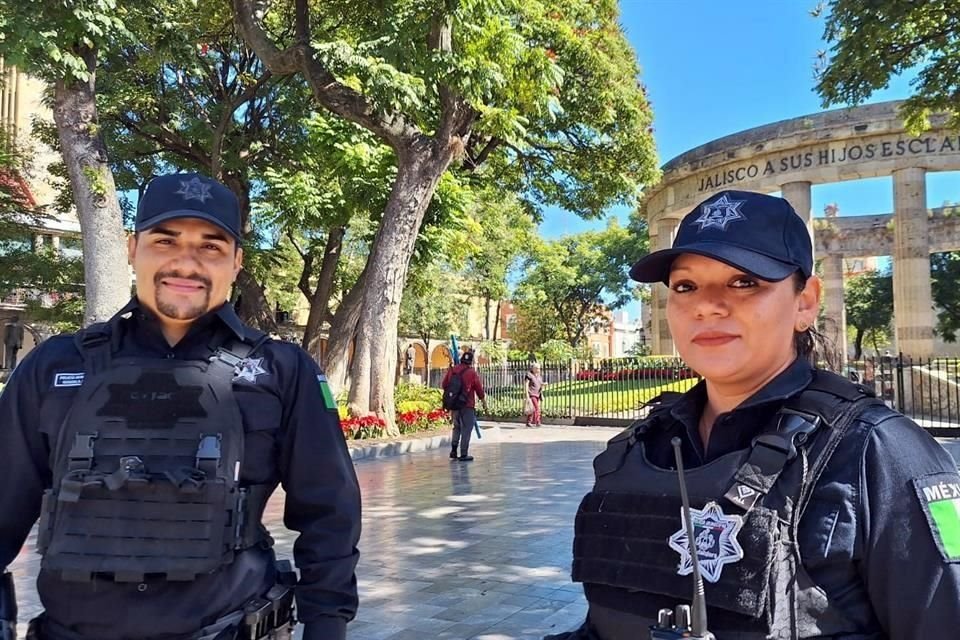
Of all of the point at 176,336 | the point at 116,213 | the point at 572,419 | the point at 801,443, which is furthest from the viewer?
the point at 572,419

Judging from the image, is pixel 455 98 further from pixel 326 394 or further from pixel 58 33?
pixel 326 394

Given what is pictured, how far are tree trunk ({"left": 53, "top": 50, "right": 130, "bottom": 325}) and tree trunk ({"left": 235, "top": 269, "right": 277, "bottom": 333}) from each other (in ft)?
22.8

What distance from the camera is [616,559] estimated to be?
4.77ft

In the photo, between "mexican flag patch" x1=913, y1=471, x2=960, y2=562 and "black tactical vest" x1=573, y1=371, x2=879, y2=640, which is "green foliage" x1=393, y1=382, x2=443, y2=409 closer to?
"black tactical vest" x1=573, y1=371, x2=879, y2=640

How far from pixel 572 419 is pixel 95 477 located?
18192 mm

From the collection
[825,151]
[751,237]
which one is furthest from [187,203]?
[825,151]

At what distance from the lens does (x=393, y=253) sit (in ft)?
40.0

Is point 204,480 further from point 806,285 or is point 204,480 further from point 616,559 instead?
point 806,285

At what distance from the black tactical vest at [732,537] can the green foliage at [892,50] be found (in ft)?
26.4

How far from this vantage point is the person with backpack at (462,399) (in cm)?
1127

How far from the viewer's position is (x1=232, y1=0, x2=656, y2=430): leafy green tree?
33.2 feet

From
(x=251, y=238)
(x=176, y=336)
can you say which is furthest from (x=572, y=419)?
(x=176, y=336)

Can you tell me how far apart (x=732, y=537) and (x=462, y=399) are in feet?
33.0

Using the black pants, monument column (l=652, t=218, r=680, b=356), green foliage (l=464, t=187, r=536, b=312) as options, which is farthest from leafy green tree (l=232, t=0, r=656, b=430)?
monument column (l=652, t=218, r=680, b=356)
